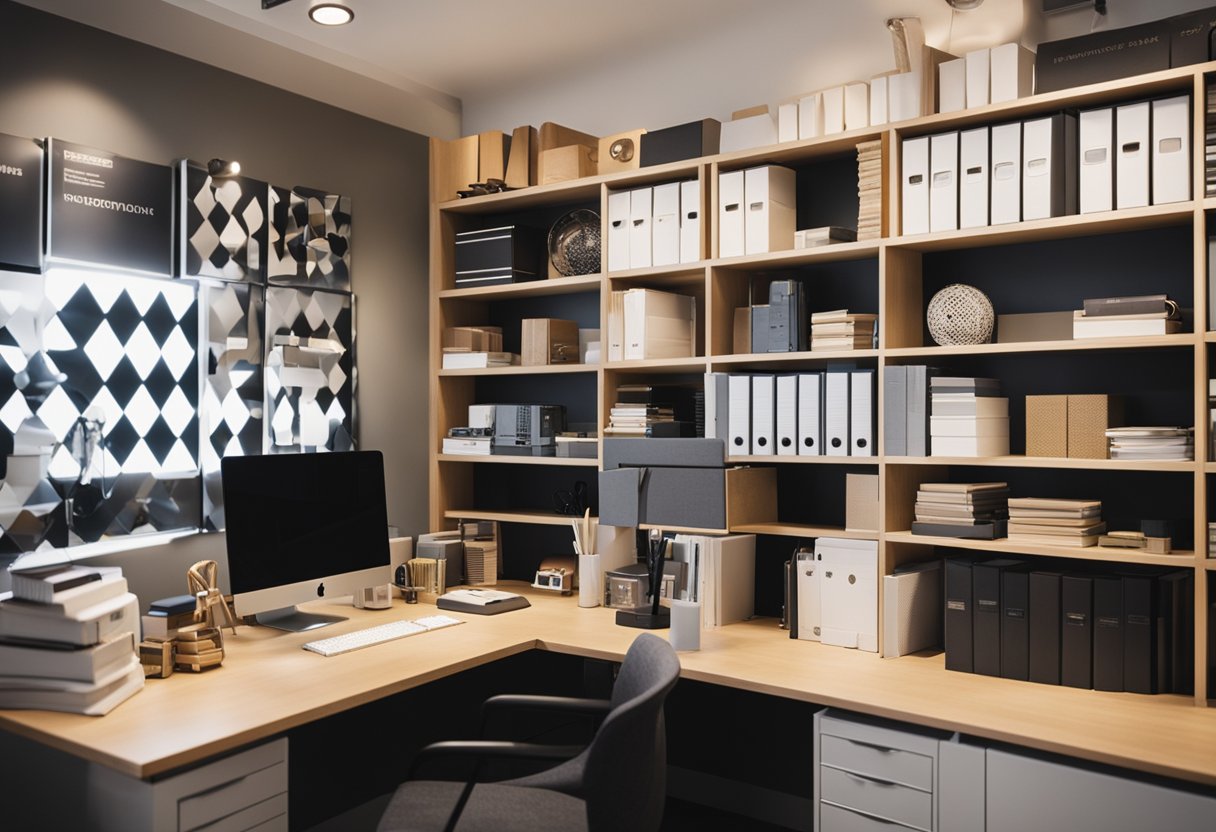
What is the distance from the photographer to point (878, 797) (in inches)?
96.8

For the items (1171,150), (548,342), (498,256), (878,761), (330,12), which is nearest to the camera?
(878,761)

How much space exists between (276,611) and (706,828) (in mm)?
1710

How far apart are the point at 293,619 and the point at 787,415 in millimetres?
1806

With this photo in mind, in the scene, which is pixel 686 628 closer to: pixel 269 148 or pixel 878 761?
pixel 878 761

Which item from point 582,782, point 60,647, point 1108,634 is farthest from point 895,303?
point 60,647

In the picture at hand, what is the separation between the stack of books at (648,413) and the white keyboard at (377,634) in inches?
36.7

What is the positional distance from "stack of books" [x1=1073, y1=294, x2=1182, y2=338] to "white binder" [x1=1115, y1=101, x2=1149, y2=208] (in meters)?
0.26

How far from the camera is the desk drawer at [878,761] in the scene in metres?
2.38

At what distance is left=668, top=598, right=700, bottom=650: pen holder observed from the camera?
115 inches

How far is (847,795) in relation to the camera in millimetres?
2514

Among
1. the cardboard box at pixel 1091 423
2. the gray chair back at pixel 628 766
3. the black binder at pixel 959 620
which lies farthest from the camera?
the black binder at pixel 959 620

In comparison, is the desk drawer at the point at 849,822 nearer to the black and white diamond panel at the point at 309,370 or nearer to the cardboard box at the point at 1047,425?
the cardboard box at the point at 1047,425

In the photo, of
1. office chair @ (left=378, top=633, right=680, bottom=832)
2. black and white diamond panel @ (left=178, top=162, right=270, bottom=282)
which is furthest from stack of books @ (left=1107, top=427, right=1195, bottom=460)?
black and white diamond panel @ (left=178, top=162, right=270, bottom=282)

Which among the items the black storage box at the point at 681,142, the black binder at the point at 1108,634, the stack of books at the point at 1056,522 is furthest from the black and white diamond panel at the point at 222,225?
the black binder at the point at 1108,634
